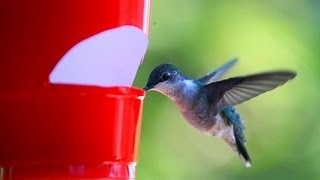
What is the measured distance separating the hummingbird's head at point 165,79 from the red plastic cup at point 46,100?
438 millimetres

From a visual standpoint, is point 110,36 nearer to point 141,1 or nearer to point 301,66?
point 141,1

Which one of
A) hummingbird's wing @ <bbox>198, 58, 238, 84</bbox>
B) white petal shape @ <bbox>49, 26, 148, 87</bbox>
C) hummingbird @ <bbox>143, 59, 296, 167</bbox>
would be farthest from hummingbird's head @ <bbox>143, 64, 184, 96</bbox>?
white petal shape @ <bbox>49, 26, 148, 87</bbox>

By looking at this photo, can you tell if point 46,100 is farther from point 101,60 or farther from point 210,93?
point 210,93

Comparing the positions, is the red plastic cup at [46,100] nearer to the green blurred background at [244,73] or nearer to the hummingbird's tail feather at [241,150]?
the hummingbird's tail feather at [241,150]

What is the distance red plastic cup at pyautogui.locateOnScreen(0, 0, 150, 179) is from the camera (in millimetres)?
1108

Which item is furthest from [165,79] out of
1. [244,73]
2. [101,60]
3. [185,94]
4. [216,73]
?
[244,73]

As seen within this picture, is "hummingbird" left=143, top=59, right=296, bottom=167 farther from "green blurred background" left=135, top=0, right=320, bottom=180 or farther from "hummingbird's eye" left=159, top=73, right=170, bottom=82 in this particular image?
"green blurred background" left=135, top=0, right=320, bottom=180

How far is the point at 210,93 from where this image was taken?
1.75 m

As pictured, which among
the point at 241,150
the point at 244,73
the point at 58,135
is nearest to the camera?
the point at 58,135

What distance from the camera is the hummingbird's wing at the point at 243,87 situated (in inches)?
58.4

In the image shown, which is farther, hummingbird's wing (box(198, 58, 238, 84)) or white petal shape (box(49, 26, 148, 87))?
hummingbird's wing (box(198, 58, 238, 84))

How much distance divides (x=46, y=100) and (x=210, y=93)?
0.70 metres

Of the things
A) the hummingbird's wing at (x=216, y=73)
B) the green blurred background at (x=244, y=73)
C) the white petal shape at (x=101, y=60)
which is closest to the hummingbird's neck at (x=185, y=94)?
the hummingbird's wing at (x=216, y=73)

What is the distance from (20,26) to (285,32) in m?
1.94
